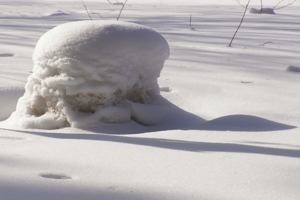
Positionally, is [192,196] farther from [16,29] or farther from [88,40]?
[16,29]

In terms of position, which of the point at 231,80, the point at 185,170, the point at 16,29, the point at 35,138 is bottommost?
the point at 16,29

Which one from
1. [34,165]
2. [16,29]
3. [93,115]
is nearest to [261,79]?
[93,115]

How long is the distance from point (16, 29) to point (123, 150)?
453cm

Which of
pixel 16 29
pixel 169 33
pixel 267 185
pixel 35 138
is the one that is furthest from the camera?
pixel 16 29

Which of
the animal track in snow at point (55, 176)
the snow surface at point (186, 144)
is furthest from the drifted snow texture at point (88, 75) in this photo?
the animal track in snow at point (55, 176)

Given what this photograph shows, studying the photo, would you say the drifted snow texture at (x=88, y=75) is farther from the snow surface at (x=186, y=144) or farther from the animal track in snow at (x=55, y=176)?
the animal track in snow at (x=55, y=176)

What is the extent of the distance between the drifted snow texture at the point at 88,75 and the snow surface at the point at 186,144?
4.1 inches

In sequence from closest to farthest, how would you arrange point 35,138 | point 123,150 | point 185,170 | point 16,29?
point 185,170, point 123,150, point 35,138, point 16,29

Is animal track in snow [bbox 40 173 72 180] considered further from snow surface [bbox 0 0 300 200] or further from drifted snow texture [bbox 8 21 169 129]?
drifted snow texture [bbox 8 21 169 129]

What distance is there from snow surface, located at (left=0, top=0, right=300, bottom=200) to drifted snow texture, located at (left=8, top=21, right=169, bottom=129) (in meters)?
0.10

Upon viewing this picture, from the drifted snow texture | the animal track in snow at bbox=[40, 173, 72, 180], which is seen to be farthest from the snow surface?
the drifted snow texture

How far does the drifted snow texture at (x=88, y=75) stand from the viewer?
2299mm

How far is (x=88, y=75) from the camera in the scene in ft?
7.57

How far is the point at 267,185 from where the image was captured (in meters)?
1.27
